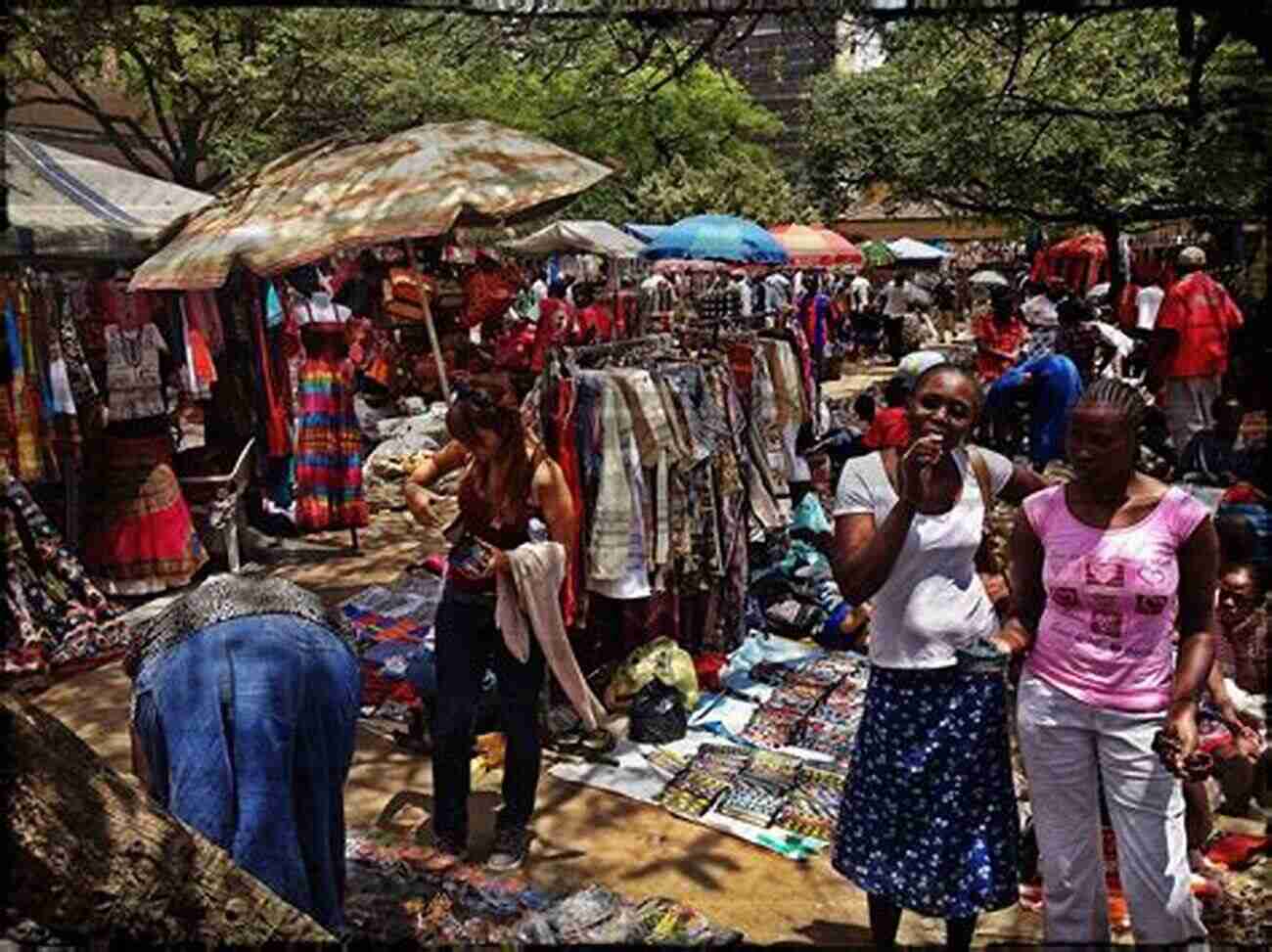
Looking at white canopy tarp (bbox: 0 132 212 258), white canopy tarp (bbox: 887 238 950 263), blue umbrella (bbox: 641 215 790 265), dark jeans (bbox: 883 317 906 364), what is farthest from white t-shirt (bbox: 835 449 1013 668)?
white canopy tarp (bbox: 887 238 950 263)

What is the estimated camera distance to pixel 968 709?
3299 mm

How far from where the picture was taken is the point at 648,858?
4688 millimetres

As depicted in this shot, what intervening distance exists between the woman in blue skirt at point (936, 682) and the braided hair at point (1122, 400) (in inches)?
12.2

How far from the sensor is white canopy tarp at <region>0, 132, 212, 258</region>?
7898 mm

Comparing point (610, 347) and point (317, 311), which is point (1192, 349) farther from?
point (317, 311)

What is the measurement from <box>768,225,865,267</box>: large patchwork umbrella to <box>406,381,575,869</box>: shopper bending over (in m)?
12.6

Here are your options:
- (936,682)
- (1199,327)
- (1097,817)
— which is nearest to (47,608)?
(936,682)

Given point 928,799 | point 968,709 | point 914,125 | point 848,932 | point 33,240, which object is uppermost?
point 914,125

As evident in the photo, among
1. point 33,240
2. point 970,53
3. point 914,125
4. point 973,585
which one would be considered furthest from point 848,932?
point 914,125

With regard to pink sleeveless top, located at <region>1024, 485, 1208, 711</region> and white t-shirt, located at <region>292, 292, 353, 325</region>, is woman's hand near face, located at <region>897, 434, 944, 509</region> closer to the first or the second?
pink sleeveless top, located at <region>1024, 485, 1208, 711</region>

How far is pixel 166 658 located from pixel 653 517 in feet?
11.4

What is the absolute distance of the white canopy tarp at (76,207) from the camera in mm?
7898

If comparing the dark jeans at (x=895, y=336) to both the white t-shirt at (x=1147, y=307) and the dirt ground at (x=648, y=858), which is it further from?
the dirt ground at (x=648, y=858)

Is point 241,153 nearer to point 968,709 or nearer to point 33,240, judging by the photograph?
point 33,240
